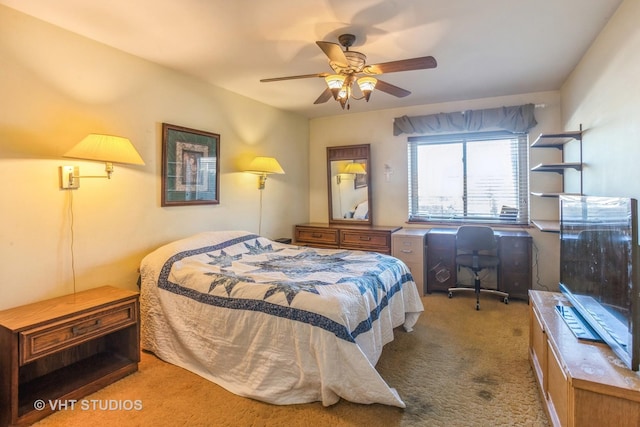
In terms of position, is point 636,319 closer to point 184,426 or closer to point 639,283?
→ point 639,283

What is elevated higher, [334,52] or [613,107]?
[334,52]

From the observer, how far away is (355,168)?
4.86 m

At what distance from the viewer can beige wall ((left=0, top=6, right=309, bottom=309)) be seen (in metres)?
2.10

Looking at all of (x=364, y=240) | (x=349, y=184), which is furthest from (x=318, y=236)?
(x=349, y=184)

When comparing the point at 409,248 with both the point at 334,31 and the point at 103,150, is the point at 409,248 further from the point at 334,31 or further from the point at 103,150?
the point at 103,150

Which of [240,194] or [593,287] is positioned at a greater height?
[240,194]

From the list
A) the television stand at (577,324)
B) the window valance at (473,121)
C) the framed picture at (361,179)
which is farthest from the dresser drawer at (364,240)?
the television stand at (577,324)

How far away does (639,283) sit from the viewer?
1.29 meters

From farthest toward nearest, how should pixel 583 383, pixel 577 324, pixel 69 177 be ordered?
1. pixel 69 177
2. pixel 577 324
3. pixel 583 383

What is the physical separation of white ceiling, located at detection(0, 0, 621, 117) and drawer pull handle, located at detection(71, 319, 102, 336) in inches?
78.3

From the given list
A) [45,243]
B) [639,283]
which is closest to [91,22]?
[45,243]

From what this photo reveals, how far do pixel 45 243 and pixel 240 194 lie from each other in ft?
6.41

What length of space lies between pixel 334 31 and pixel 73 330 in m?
2.60

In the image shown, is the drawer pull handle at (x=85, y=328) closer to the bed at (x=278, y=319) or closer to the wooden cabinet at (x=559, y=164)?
the bed at (x=278, y=319)
